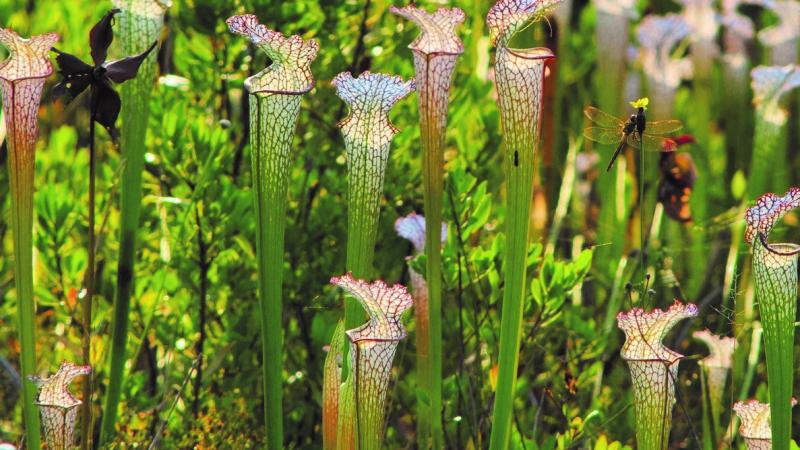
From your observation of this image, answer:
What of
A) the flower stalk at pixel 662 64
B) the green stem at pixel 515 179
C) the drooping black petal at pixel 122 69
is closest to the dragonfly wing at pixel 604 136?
the green stem at pixel 515 179

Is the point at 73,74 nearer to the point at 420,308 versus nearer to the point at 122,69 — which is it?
the point at 122,69

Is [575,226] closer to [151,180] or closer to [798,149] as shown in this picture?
[151,180]

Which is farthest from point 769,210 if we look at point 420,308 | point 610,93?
point 610,93

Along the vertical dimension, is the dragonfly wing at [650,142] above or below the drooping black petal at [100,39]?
below

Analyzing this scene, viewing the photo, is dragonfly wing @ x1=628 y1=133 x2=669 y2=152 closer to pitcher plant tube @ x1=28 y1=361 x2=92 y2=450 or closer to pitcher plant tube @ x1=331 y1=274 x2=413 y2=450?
pitcher plant tube @ x1=331 y1=274 x2=413 y2=450

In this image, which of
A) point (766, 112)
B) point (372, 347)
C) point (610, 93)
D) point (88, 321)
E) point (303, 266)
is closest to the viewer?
point (372, 347)

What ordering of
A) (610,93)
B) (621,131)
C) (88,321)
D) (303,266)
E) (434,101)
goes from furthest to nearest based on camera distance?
(610,93), (303,266), (621,131), (88,321), (434,101)

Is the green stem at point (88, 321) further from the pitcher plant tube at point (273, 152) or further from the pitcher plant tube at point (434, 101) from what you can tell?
the pitcher plant tube at point (434, 101)
